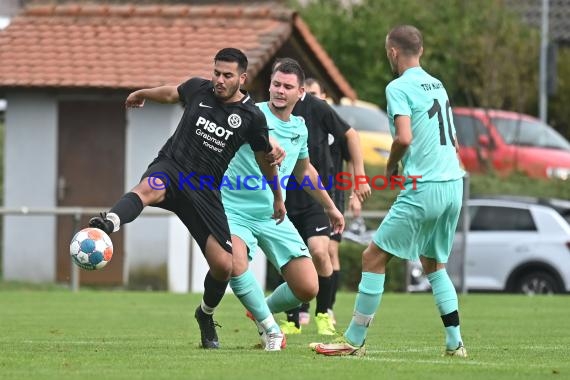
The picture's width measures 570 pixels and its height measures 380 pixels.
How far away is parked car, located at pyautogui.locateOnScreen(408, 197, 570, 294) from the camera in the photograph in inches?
Answer: 922

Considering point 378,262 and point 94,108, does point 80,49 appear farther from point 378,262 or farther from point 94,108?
point 378,262

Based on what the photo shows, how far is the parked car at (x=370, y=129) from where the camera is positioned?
2672cm

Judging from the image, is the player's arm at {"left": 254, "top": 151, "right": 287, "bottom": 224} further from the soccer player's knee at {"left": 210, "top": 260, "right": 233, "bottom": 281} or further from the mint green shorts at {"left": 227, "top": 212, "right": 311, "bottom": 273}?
the soccer player's knee at {"left": 210, "top": 260, "right": 233, "bottom": 281}

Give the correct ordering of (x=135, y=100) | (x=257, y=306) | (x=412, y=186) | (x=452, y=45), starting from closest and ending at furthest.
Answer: (x=412, y=186) < (x=257, y=306) < (x=135, y=100) < (x=452, y=45)

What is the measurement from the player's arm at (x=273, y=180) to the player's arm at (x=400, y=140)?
1.16m

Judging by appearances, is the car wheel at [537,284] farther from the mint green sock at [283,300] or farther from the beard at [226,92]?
the beard at [226,92]

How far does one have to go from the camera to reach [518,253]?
23.5 metres

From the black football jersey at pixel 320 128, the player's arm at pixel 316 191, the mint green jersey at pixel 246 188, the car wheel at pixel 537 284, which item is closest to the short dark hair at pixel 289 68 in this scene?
the mint green jersey at pixel 246 188

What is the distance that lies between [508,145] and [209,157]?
786 inches

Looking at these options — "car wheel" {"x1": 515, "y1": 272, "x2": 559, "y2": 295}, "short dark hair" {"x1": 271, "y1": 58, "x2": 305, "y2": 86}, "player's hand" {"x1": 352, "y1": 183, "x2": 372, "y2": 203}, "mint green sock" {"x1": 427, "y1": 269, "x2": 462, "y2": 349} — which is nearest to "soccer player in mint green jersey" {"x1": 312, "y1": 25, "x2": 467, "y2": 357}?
"mint green sock" {"x1": 427, "y1": 269, "x2": 462, "y2": 349}

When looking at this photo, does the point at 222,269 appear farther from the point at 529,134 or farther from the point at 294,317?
the point at 529,134

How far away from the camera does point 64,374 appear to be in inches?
347

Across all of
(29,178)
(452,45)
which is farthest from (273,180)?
(452,45)

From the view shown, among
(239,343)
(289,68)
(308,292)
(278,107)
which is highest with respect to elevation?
(289,68)
